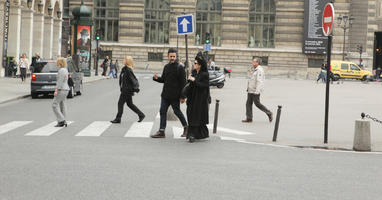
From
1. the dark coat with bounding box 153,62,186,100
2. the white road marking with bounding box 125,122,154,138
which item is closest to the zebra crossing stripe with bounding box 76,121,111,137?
the white road marking with bounding box 125,122,154,138

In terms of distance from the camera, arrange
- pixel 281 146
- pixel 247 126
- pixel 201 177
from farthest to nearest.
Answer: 1. pixel 247 126
2. pixel 281 146
3. pixel 201 177

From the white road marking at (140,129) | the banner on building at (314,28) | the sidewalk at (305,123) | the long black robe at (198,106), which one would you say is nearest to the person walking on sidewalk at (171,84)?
the white road marking at (140,129)

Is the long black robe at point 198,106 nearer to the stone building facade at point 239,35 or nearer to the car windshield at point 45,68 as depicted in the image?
the car windshield at point 45,68

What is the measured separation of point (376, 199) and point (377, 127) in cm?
930

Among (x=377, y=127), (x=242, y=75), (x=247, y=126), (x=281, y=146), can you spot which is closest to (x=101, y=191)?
(x=281, y=146)

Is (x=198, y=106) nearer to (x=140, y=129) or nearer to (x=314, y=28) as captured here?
(x=140, y=129)

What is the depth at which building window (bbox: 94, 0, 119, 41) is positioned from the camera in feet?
210

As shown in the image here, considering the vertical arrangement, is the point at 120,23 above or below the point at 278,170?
above

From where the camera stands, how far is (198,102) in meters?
12.3

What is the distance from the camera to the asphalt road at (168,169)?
285 inches

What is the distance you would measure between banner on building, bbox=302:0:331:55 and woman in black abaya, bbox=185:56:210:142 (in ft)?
164

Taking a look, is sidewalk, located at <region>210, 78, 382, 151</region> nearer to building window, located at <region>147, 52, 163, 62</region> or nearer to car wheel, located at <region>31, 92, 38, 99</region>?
car wheel, located at <region>31, 92, 38, 99</region>

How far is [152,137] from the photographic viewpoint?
1280cm

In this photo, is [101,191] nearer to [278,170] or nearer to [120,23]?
[278,170]
